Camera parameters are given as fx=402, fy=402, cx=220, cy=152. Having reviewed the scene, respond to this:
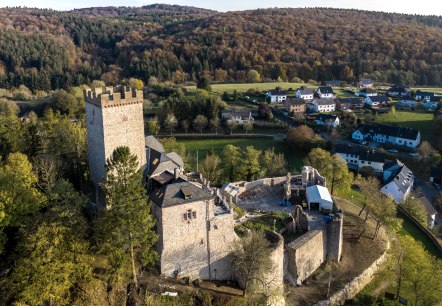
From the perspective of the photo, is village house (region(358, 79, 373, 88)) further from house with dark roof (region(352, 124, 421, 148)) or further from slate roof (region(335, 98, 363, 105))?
house with dark roof (region(352, 124, 421, 148))

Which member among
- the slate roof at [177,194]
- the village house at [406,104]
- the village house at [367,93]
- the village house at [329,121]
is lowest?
the village house at [329,121]

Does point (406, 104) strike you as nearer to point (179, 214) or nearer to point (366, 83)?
point (366, 83)

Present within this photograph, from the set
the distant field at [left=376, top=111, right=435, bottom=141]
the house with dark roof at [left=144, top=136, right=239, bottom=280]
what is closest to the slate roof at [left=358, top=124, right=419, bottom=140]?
the distant field at [left=376, top=111, right=435, bottom=141]

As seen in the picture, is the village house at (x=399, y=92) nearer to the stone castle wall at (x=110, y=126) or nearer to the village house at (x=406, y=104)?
the village house at (x=406, y=104)

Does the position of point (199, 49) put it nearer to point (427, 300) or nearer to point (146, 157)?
point (146, 157)

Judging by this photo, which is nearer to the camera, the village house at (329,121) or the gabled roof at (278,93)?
the village house at (329,121)

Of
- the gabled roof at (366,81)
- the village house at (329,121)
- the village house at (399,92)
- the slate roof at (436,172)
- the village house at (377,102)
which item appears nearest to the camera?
the slate roof at (436,172)

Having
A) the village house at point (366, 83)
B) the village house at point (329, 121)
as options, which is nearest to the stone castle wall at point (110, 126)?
the village house at point (329, 121)
